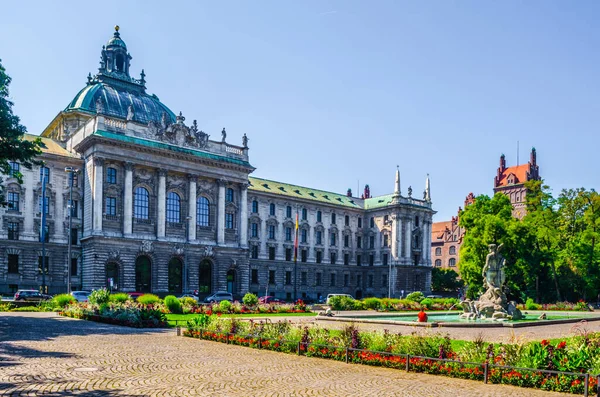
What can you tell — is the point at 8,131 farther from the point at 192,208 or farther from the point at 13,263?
the point at 192,208

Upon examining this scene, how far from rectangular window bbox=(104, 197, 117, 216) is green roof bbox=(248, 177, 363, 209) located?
25496 millimetres

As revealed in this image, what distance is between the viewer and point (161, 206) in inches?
2472

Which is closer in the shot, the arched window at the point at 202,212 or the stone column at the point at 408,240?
the arched window at the point at 202,212

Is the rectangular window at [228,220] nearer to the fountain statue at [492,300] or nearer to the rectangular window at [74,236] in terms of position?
the rectangular window at [74,236]

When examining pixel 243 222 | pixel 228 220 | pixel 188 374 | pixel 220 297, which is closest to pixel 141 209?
pixel 228 220

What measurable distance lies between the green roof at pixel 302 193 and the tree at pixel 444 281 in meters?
19.4

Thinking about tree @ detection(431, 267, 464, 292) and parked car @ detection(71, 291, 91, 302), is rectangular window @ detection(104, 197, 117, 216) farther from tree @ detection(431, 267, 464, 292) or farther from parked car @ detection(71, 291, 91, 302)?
tree @ detection(431, 267, 464, 292)

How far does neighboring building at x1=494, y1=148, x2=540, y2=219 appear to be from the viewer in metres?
116

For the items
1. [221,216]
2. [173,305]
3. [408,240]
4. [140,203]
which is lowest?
[173,305]

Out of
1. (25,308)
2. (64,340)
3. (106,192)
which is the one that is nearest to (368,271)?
(106,192)

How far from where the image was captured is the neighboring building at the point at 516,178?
116 meters

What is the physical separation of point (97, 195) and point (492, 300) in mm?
41486

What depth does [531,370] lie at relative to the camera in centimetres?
1245

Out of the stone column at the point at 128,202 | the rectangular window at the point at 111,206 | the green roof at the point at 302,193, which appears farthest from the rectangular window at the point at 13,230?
the green roof at the point at 302,193
